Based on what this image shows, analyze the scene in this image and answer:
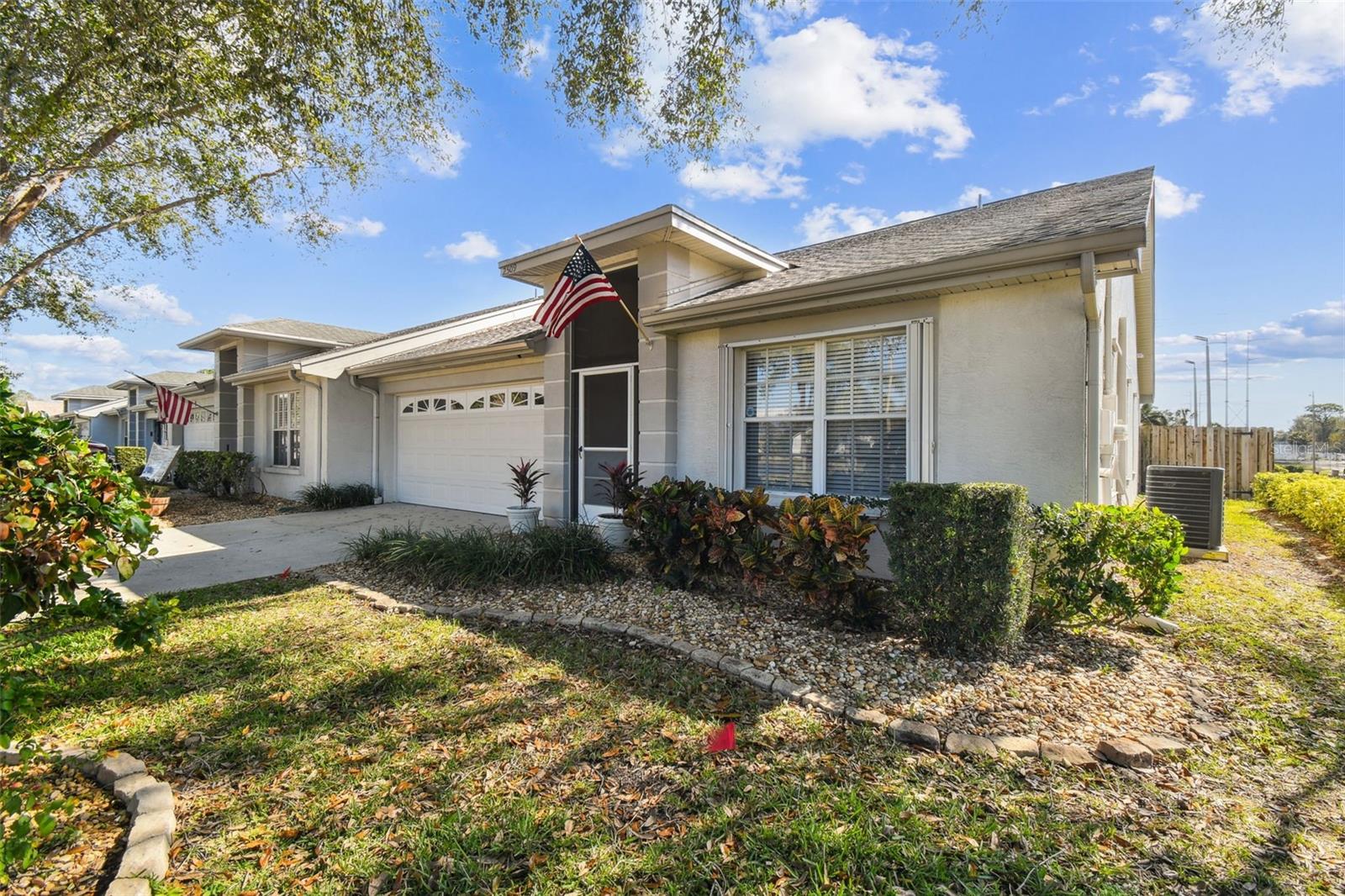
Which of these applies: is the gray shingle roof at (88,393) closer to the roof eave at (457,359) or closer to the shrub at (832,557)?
the roof eave at (457,359)

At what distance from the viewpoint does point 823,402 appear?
6.57 metres

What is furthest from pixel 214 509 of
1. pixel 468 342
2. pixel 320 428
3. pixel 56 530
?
pixel 56 530

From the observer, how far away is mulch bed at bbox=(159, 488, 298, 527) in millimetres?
12070

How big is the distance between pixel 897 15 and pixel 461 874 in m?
7.40

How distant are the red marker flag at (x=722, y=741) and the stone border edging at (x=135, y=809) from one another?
2358mm

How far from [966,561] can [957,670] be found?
748 mm

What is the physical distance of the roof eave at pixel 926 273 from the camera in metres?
4.52

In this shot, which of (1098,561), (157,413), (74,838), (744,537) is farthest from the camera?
(157,413)

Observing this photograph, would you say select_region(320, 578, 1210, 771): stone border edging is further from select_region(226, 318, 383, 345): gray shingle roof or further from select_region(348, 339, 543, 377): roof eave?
select_region(226, 318, 383, 345): gray shingle roof

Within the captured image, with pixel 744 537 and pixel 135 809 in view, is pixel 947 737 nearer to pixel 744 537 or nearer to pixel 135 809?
pixel 744 537

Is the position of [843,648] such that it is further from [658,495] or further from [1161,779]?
[658,495]

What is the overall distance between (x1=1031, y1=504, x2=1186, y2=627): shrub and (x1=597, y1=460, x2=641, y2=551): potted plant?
13.4 feet

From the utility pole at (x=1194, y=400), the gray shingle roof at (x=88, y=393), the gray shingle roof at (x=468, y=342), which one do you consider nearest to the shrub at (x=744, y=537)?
the gray shingle roof at (x=468, y=342)

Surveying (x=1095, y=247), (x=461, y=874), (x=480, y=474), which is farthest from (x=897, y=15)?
(x=480, y=474)
